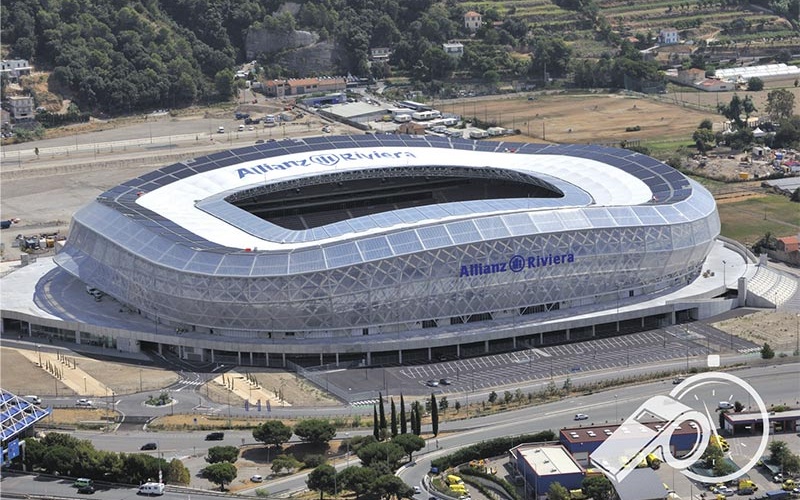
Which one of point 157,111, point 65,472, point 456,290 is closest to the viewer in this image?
point 65,472

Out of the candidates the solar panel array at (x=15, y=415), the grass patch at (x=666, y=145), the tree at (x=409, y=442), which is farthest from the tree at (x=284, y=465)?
the grass patch at (x=666, y=145)

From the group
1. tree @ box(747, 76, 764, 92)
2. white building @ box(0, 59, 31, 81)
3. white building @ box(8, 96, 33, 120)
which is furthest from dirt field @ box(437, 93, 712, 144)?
white building @ box(0, 59, 31, 81)

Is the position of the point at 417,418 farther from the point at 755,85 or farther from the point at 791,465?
the point at 755,85

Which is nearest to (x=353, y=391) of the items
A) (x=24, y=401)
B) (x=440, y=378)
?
(x=440, y=378)

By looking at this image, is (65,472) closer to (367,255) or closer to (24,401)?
(24,401)

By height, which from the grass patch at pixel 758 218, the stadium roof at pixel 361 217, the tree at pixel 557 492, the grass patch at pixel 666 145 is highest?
the stadium roof at pixel 361 217

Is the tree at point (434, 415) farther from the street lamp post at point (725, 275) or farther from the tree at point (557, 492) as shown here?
the street lamp post at point (725, 275)
